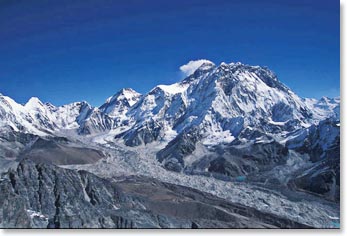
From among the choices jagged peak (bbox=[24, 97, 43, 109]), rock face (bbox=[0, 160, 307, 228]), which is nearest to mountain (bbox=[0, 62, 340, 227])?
jagged peak (bbox=[24, 97, 43, 109])

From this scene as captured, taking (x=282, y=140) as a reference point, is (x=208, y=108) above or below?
above

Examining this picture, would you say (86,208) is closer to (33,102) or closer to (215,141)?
(33,102)

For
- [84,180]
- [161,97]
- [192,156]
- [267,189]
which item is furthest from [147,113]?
[84,180]

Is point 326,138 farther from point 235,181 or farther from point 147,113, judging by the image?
point 147,113

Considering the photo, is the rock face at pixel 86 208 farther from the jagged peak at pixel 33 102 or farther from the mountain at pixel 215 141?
the jagged peak at pixel 33 102

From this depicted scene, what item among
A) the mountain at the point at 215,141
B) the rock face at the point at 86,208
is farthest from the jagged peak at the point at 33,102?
the rock face at the point at 86,208

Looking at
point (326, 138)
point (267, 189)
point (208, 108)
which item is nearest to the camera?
point (267, 189)
